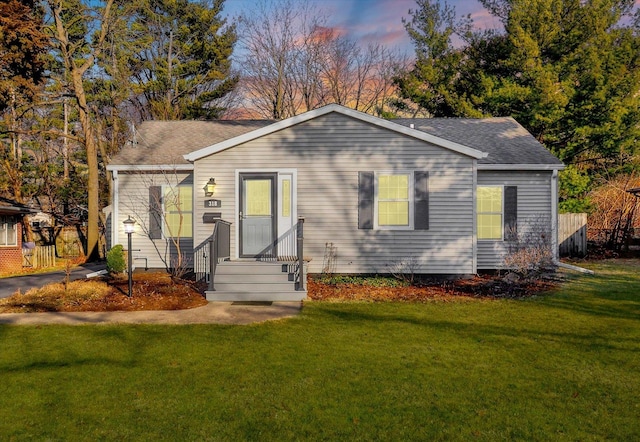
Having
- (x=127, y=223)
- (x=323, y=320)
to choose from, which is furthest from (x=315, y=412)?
(x=127, y=223)

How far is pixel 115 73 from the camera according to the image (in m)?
22.5

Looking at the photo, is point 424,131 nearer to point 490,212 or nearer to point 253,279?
point 490,212

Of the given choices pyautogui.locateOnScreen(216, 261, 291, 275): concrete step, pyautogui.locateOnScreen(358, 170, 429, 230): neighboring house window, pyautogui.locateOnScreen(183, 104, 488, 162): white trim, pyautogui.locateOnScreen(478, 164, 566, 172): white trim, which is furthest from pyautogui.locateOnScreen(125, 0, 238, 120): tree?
pyautogui.locateOnScreen(478, 164, 566, 172): white trim

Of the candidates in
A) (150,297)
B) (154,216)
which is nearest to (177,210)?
(154,216)

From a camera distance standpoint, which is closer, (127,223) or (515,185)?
(127,223)

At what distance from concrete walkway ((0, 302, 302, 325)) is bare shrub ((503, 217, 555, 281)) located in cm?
607

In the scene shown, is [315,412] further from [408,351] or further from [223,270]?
[223,270]

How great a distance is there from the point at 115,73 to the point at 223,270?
57.2ft

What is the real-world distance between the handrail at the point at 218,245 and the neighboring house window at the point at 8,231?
1164cm

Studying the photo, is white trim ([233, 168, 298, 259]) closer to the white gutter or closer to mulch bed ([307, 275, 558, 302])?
mulch bed ([307, 275, 558, 302])

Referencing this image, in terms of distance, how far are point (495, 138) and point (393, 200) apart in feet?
19.3

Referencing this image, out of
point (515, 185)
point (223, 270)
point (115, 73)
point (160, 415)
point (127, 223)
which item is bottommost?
point (160, 415)

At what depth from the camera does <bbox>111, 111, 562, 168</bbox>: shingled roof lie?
13.2 m

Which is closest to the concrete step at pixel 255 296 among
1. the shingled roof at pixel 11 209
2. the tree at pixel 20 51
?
the tree at pixel 20 51
